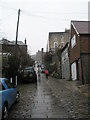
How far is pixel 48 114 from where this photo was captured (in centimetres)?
670

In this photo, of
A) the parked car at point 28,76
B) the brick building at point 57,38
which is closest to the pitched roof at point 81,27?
the parked car at point 28,76

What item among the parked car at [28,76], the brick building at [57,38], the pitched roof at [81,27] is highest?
the brick building at [57,38]

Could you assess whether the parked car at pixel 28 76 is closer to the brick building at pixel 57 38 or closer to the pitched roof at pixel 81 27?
the pitched roof at pixel 81 27

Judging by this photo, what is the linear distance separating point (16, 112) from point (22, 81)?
1430 cm

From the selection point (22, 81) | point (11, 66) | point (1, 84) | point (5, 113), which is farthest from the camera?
point (22, 81)

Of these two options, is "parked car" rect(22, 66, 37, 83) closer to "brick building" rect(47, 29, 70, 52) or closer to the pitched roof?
the pitched roof

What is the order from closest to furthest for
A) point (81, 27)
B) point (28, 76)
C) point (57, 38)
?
point (81, 27)
point (28, 76)
point (57, 38)

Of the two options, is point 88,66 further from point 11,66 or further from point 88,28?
point 11,66

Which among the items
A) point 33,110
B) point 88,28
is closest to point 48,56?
point 88,28

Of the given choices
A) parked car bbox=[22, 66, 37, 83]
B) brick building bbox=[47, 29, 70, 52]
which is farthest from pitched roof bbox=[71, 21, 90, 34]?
brick building bbox=[47, 29, 70, 52]

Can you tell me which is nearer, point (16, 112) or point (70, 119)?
point (70, 119)

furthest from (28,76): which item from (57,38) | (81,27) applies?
(57,38)

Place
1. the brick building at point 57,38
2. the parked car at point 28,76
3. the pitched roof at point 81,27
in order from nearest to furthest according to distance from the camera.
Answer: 1. the pitched roof at point 81,27
2. the parked car at point 28,76
3. the brick building at point 57,38

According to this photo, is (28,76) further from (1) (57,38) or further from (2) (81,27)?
(1) (57,38)
